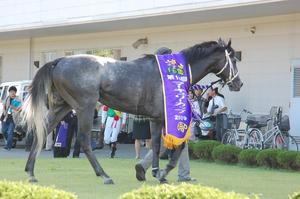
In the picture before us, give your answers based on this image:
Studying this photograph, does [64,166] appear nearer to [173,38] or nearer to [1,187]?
[1,187]

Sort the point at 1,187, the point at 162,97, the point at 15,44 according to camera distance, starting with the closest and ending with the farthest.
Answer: the point at 1,187 → the point at 162,97 → the point at 15,44

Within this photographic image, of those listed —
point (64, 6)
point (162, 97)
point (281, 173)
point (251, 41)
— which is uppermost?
point (64, 6)

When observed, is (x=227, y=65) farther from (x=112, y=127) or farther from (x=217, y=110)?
(x=217, y=110)

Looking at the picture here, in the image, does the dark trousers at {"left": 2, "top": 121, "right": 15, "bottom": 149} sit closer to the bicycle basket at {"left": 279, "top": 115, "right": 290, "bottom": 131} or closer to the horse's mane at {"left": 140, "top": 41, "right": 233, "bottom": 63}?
the bicycle basket at {"left": 279, "top": 115, "right": 290, "bottom": 131}

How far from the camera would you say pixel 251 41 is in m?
20.8

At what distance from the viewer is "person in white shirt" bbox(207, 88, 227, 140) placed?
63.3 feet

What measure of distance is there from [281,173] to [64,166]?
442cm

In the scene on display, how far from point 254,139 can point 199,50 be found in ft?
27.7

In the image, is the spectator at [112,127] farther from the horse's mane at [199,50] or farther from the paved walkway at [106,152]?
the horse's mane at [199,50]

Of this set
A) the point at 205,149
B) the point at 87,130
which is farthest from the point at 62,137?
the point at 87,130

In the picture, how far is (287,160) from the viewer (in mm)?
14188

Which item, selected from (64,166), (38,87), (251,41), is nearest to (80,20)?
(251,41)

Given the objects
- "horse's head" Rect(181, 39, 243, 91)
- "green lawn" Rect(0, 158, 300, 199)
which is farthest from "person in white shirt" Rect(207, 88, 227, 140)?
"horse's head" Rect(181, 39, 243, 91)

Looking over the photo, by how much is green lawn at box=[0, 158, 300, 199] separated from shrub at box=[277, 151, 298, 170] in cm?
22
